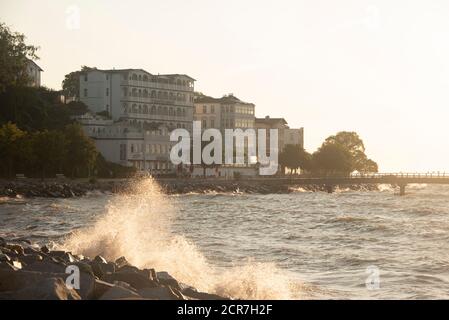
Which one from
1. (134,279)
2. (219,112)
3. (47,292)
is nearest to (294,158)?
(219,112)

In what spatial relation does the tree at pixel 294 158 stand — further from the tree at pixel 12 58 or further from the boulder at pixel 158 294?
the boulder at pixel 158 294

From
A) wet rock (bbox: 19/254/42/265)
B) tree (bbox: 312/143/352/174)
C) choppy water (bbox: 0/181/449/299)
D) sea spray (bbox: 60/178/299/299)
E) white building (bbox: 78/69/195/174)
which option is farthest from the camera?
tree (bbox: 312/143/352/174)

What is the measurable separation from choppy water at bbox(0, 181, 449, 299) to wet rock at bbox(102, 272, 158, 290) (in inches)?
183

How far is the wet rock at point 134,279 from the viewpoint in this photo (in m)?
16.8

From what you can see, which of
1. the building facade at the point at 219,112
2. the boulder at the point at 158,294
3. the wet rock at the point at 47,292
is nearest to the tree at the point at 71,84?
the building facade at the point at 219,112

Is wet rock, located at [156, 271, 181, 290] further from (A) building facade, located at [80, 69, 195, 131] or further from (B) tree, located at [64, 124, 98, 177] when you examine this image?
(A) building facade, located at [80, 69, 195, 131]

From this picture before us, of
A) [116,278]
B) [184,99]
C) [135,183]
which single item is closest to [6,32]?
[135,183]

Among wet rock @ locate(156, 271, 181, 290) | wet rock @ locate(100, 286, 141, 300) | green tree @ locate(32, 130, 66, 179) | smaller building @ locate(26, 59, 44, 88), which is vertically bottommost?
wet rock @ locate(156, 271, 181, 290)

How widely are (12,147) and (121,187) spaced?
1280 centimetres

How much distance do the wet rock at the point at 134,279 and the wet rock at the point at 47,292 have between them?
294cm

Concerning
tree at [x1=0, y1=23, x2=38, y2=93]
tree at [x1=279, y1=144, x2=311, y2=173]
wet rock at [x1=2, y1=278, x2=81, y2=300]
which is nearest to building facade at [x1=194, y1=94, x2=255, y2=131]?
tree at [x1=279, y1=144, x2=311, y2=173]

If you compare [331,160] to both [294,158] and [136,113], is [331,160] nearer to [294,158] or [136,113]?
[294,158]

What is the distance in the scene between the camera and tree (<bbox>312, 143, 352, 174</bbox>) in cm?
17012

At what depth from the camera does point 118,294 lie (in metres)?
14.1
